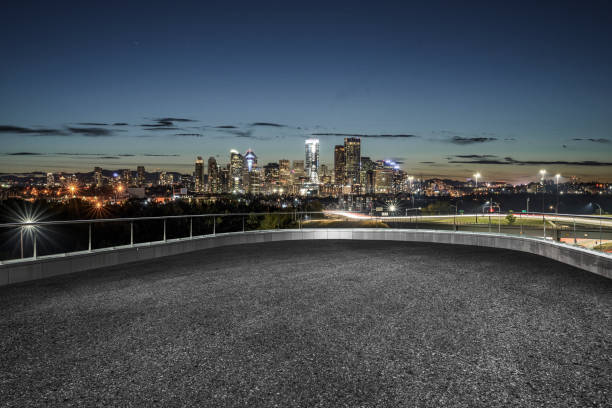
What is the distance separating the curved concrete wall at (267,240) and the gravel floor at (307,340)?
2.14 ft

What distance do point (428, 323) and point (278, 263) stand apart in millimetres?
6058

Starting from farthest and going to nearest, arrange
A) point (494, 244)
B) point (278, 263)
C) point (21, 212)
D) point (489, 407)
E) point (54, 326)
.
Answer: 1. point (21, 212)
2. point (494, 244)
3. point (278, 263)
4. point (54, 326)
5. point (489, 407)

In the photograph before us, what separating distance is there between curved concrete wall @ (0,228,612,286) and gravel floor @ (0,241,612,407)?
2.14 feet

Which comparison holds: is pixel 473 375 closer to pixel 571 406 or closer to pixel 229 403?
pixel 571 406

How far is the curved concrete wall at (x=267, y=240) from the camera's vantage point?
9.04 metres

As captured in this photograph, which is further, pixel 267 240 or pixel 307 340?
pixel 267 240

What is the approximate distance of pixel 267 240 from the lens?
17.9m

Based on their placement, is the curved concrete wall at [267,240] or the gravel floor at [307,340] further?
the curved concrete wall at [267,240]

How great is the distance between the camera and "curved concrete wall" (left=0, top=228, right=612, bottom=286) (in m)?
9.04

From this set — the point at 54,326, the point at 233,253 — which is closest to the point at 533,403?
the point at 54,326

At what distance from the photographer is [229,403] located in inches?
138

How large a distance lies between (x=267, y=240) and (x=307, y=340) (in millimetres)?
12969

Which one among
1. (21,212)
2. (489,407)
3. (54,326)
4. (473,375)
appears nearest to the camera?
(489,407)

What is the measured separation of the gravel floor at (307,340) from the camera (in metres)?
3.72
